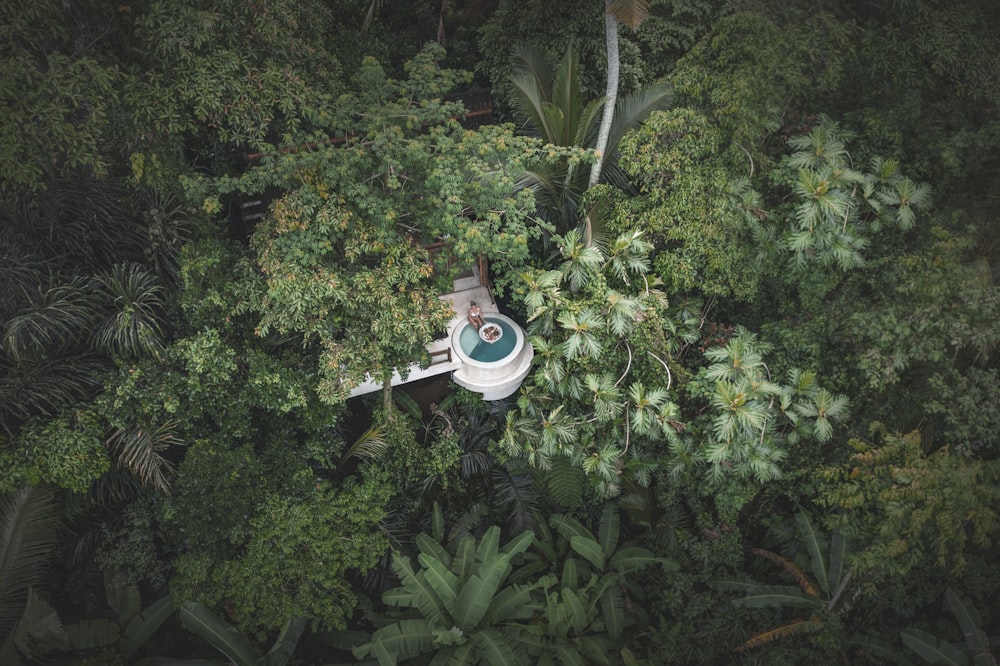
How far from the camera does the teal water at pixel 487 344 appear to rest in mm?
10159

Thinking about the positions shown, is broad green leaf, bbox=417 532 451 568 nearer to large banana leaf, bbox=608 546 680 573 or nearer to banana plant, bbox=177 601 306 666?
banana plant, bbox=177 601 306 666

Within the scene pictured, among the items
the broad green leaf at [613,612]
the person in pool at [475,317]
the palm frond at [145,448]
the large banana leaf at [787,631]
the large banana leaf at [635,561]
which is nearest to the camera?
the palm frond at [145,448]

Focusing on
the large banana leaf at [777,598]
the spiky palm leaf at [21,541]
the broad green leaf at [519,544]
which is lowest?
the large banana leaf at [777,598]

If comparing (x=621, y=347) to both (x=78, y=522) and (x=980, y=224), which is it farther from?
(x=78, y=522)

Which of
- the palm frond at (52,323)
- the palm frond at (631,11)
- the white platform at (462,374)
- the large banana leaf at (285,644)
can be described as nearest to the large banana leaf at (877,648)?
the white platform at (462,374)

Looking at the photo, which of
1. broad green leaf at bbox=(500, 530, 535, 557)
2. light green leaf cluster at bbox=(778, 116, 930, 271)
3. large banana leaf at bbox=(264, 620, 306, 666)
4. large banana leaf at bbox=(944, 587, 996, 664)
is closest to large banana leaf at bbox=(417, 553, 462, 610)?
broad green leaf at bbox=(500, 530, 535, 557)

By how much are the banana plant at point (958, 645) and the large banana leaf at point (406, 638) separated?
6.29 metres

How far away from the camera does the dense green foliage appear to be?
7234 mm

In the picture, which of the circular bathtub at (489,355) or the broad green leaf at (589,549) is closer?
the broad green leaf at (589,549)

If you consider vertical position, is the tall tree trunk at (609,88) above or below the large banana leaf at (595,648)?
above

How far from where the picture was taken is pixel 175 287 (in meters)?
8.84

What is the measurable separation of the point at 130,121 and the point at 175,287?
2.36 m

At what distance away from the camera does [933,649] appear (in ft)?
25.4

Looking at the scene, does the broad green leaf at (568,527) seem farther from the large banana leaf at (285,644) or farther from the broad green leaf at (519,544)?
the large banana leaf at (285,644)
